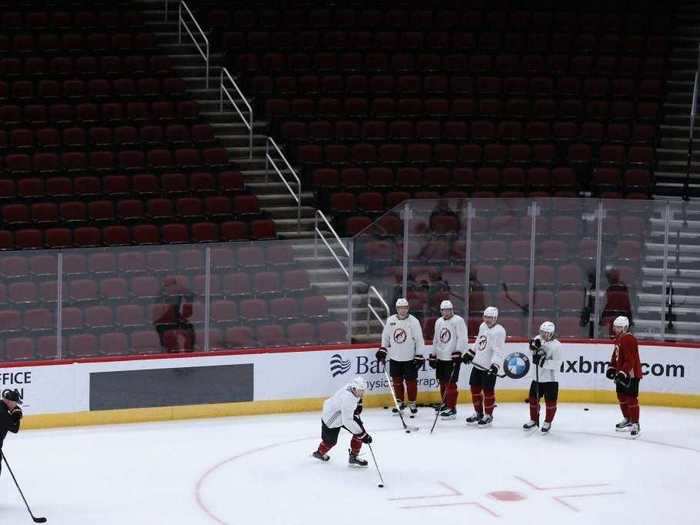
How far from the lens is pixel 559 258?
1712 cm

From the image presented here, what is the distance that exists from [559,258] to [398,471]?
4707 millimetres

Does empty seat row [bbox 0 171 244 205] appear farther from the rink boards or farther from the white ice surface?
the white ice surface

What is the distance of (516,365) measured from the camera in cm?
1680

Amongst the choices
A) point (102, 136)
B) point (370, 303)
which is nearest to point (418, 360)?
point (370, 303)

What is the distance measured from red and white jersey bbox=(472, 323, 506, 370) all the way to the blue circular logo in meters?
1.06

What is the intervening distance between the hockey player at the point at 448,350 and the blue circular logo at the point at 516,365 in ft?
2.79

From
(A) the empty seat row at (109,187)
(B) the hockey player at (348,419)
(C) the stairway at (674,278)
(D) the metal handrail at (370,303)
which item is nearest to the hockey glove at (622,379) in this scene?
Answer: (C) the stairway at (674,278)

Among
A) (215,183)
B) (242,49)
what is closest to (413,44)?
(242,49)

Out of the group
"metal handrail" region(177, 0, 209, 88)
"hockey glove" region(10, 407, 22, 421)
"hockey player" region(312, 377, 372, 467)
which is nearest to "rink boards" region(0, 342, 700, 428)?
"hockey player" region(312, 377, 372, 467)

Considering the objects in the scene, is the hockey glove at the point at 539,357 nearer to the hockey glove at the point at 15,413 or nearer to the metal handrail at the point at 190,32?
the hockey glove at the point at 15,413

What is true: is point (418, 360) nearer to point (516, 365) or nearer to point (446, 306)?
point (446, 306)

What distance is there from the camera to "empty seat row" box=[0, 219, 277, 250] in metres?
17.9

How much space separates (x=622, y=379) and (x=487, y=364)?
1.56 metres

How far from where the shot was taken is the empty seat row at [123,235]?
704 inches
